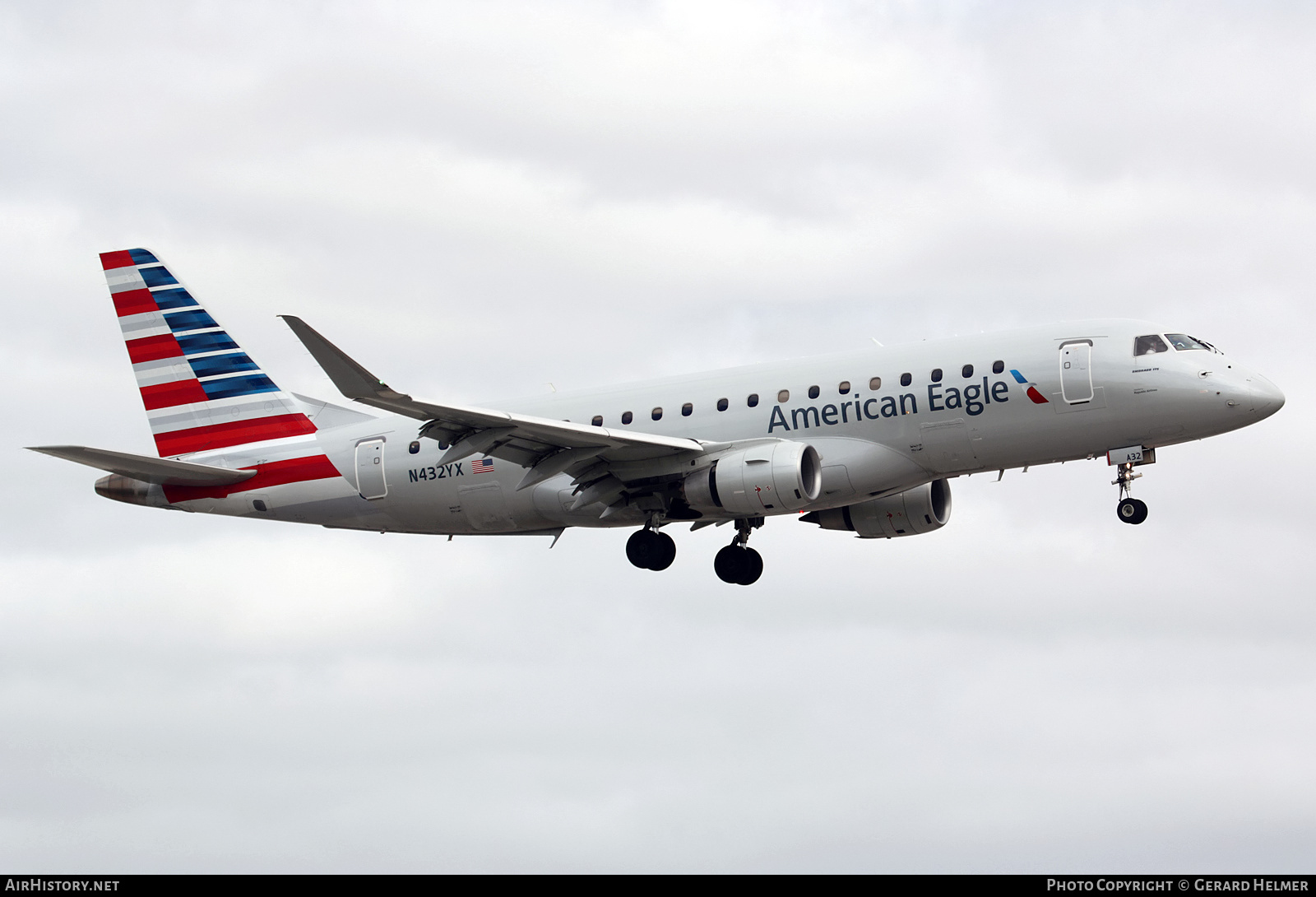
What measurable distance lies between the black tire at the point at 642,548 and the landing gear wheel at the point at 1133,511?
11.1m

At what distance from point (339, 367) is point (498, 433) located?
4.90 meters

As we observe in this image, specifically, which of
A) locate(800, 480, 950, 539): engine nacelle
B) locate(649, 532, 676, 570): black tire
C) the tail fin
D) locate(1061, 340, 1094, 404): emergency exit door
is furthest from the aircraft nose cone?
the tail fin

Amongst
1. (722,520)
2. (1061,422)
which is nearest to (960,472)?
(1061,422)

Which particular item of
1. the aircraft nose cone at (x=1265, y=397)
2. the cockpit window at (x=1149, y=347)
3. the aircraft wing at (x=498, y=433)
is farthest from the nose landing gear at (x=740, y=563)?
the aircraft nose cone at (x=1265, y=397)

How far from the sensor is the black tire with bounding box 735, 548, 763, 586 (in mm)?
44250

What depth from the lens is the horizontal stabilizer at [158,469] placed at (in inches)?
1645

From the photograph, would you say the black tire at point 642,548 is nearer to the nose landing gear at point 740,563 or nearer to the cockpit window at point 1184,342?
the nose landing gear at point 740,563

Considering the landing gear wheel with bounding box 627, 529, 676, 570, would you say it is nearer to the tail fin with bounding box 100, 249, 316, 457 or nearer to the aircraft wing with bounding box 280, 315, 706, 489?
the aircraft wing with bounding box 280, 315, 706, 489

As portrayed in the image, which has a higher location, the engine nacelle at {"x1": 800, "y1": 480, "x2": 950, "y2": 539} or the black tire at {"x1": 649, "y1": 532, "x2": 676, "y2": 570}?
the engine nacelle at {"x1": 800, "y1": 480, "x2": 950, "y2": 539}

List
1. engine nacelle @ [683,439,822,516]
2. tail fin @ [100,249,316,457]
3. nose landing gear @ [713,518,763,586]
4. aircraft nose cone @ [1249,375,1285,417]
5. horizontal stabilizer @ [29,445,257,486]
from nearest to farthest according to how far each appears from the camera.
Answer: aircraft nose cone @ [1249,375,1285,417], engine nacelle @ [683,439,822,516], horizontal stabilizer @ [29,445,257,486], nose landing gear @ [713,518,763,586], tail fin @ [100,249,316,457]

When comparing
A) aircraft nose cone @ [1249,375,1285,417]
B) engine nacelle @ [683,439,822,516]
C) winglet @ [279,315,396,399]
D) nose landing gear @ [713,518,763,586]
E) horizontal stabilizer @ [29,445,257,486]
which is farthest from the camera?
nose landing gear @ [713,518,763,586]

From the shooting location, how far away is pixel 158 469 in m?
44.4

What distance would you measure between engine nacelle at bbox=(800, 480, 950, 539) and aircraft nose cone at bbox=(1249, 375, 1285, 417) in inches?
375

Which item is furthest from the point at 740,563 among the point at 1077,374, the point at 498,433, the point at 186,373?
the point at 186,373
